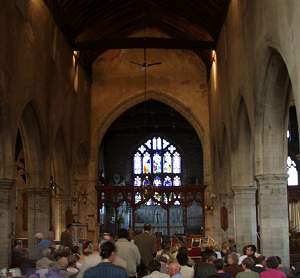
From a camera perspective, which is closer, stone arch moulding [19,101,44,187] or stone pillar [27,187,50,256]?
stone arch moulding [19,101,44,187]

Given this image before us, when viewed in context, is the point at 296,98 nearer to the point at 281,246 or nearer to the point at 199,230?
the point at 281,246

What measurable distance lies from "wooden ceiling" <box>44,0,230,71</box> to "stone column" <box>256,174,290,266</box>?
7.33 m

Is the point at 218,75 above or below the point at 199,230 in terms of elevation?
above

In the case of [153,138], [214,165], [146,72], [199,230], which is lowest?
[199,230]

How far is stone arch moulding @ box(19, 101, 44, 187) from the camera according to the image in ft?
58.4

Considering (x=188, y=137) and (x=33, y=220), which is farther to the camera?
(x=188, y=137)

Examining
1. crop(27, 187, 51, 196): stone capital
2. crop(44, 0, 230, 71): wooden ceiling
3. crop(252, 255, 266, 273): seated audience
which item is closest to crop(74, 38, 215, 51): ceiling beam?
crop(44, 0, 230, 71): wooden ceiling

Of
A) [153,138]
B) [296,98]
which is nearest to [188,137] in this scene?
[153,138]

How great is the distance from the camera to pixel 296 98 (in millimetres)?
10641

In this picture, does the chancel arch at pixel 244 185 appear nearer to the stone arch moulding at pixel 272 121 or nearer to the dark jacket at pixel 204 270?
the stone arch moulding at pixel 272 121

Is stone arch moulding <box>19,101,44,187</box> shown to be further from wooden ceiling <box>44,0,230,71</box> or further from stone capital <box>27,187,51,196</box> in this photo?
wooden ceiling <box>44,0,230,71</box>

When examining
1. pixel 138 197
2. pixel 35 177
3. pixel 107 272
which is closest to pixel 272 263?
pixel 107 272

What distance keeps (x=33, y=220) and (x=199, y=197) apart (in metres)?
12.1

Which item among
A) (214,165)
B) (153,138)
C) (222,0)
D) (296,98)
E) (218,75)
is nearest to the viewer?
(296,98)
